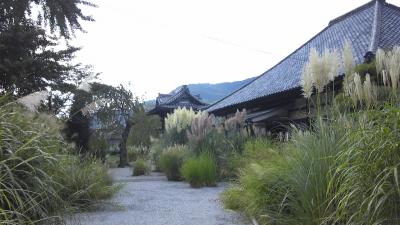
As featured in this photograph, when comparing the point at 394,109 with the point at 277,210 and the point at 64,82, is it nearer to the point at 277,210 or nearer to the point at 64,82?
the point at 277,210

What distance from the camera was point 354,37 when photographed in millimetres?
11289

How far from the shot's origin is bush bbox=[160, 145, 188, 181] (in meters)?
10.2

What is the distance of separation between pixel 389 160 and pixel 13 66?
872cm

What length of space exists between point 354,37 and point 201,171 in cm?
599

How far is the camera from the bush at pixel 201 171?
27.1 ft

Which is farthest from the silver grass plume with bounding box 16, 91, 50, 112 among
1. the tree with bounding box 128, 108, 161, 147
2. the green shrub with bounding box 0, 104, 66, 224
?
the tree with bounding box 128, 108, 161, 147

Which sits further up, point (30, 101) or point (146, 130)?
point (146, 130)

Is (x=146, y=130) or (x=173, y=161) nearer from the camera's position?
(x=173, y=161)

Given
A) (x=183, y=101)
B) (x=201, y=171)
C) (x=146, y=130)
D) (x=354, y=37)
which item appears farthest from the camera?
(x=146, y=130)

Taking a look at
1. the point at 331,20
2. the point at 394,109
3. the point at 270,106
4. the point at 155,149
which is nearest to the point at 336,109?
the point at 394,109

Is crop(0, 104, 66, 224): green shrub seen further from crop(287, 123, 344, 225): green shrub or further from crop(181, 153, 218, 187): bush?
crop(181, 153, 218, 187): bush

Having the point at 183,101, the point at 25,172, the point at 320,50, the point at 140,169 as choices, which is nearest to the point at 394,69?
the point at 25,172

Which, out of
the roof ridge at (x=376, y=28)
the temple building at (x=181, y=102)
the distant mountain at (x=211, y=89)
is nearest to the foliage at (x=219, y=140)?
the roof ridge at (x=376, y=28)

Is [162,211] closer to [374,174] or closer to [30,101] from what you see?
[30,101]
